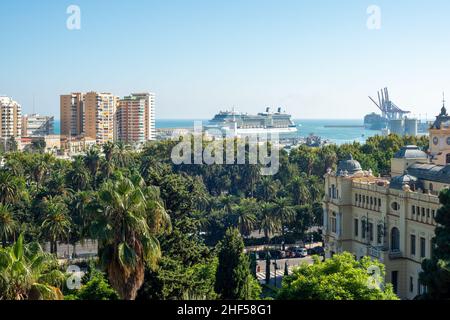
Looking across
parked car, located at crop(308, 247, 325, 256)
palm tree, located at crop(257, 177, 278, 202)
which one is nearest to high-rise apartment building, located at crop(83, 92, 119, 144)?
palm tree, located at crop(257, 177, 278, 202)

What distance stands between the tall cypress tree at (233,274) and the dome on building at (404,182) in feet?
48.2

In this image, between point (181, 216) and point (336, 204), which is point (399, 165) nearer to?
point (336, 204)

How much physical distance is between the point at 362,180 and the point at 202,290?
72.4ft

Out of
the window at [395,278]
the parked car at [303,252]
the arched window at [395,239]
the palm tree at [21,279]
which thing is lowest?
the parked car at [303,252]

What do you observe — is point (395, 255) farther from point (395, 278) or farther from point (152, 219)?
point (152, 219)

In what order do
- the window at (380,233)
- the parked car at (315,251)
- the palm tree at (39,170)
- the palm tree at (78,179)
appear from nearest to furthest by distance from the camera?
the window at (380,233) → the parked car at (315,251) → the palm tree at (78,179) → the palm tree at (39,170)

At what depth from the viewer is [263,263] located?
56594 mm

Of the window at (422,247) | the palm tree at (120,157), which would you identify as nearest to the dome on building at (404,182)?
the window at (422,247)

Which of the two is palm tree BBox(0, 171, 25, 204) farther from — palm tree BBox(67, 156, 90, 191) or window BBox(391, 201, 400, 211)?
window BBox(391, 201, 400, 211)

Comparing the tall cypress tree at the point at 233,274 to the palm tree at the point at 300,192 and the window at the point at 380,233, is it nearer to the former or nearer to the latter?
the window at the point at 380,233

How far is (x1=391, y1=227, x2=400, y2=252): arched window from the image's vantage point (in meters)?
42.2

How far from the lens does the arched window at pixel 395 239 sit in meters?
42.2

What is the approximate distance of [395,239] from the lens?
42688 millimetres
